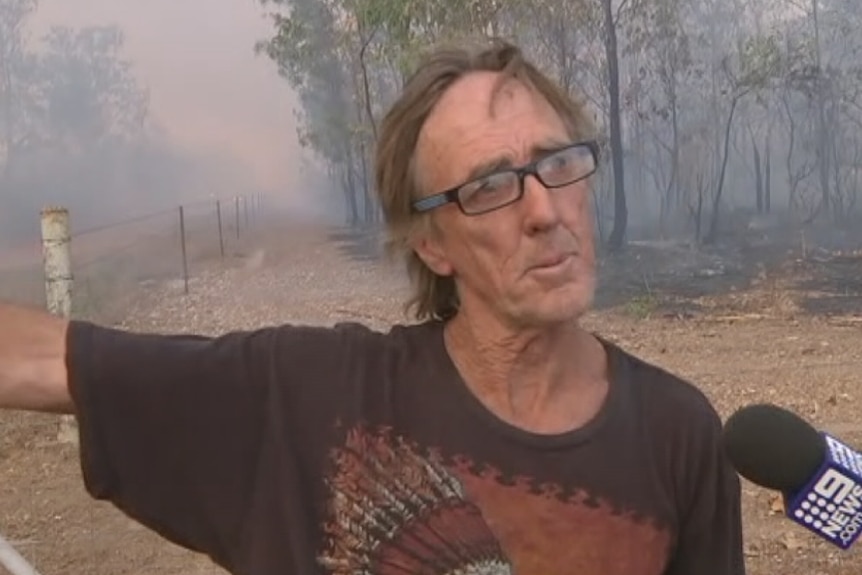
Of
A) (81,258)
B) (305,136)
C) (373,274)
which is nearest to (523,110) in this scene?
(373,274)

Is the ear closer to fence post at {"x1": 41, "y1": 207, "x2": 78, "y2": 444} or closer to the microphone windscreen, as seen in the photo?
the microphone windscreen

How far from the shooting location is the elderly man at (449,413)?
48.6 inches

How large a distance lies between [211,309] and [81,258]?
275cm

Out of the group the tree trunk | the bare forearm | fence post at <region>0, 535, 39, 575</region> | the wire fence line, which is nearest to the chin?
the bare forearm

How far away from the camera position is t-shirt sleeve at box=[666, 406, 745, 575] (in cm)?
127

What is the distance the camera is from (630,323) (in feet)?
32.2

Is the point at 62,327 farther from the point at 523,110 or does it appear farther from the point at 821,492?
the point at 821,492

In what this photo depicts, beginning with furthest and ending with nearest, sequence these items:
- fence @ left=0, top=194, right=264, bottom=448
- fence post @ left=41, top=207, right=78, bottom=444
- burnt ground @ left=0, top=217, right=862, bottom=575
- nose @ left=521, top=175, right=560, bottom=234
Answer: fence @ left=0, top=194, right=264, bottom=448 < fence post @ left=41, top=207, right=78, bottom=444 < burnt ground @ left=0, top=217, right=862, bottom=575 < nose @ left=521, top=175, right=560, bottom=234

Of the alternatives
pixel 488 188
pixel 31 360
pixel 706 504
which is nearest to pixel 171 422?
pixel 31 360

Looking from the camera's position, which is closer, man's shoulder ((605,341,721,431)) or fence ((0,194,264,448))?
man's shoulder ((605,341,721,431))

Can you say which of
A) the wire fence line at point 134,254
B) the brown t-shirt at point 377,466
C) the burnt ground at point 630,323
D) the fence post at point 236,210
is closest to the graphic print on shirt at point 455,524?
the brown t-shirt at point 377,466

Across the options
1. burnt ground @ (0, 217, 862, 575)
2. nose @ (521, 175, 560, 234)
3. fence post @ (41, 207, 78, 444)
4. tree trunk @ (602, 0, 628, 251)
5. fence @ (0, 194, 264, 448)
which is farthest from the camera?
tree trunk @ (602, 0, 628, 251)

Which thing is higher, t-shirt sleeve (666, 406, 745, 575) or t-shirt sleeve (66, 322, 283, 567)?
t-shirt sleeve (66, 322, 283, 567)

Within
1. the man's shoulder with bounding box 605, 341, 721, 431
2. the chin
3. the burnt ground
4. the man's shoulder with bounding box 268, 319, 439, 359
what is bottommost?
the burnt ground
